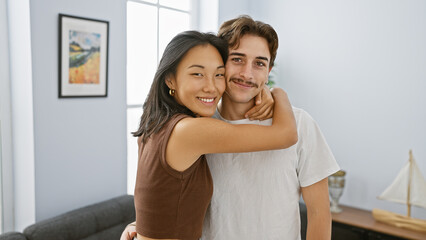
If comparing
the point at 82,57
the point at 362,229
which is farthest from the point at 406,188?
the point at 82,57

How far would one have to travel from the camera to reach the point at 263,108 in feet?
4.74

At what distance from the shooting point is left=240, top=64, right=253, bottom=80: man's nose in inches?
56.5

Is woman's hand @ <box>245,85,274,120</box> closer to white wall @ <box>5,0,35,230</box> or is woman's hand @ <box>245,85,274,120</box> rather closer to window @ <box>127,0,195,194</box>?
white wall @ <box>5,0,35,230</box>

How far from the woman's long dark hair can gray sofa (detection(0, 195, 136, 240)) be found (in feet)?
3.68

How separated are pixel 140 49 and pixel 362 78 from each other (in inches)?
75.8

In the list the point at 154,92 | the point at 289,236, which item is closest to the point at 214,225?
the point at 289,236

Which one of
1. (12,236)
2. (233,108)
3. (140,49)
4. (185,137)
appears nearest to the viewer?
(185,137)

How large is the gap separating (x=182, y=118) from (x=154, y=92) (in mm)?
179

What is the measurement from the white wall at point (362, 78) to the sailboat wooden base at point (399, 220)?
0.85 feet

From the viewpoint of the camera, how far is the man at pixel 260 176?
4.58ft

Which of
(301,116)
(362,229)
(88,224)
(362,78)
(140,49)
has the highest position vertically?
(140,49)

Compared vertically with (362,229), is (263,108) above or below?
above

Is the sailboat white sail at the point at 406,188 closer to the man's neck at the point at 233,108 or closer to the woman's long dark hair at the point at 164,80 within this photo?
the man's neck at the point at 233,108

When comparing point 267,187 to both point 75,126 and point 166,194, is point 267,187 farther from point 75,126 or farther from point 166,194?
point 75,126
